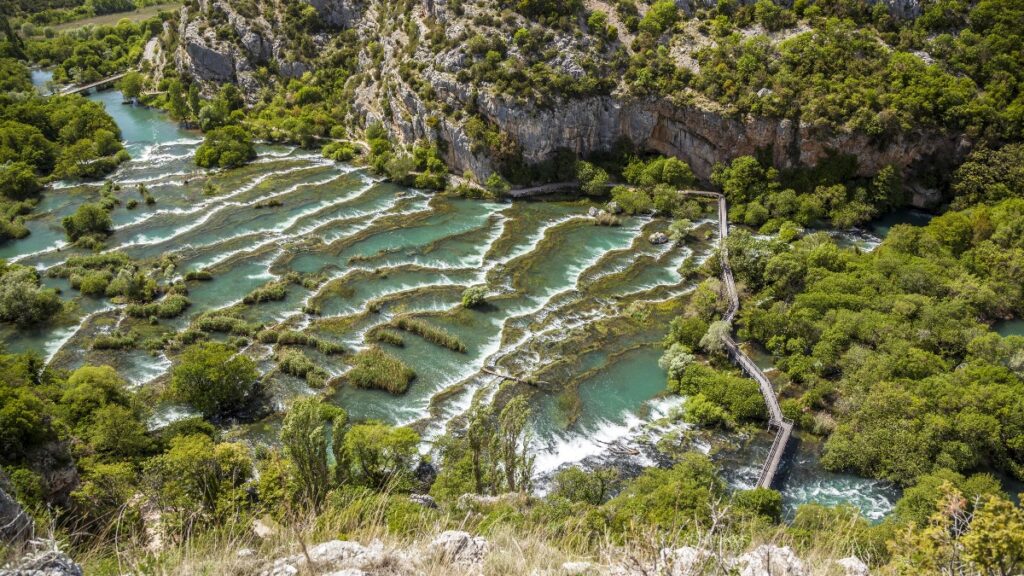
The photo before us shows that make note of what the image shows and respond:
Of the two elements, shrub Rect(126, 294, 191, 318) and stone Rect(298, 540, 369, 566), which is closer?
stone Rect(298, 540, 369, 566)

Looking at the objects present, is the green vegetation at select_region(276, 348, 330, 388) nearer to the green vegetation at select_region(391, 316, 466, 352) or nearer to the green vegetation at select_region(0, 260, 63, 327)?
the green vegetation at select_region(391, 316, 466, 352)

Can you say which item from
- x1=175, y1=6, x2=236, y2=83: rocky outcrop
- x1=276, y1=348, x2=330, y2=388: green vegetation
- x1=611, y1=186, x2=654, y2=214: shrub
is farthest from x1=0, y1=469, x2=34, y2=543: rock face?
x1=175, y1=6, x2=236, y2=83: rocky outcrop

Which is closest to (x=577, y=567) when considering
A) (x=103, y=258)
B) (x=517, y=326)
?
(x=517, y=326)

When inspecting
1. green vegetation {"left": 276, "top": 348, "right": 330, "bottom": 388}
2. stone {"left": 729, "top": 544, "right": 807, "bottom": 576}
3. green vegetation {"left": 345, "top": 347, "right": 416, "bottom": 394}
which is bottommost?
green vegetation {"left": 345, "top": 347, "right": 416, "bottom": 394}

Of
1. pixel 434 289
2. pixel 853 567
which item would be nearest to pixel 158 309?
pixel 434 289

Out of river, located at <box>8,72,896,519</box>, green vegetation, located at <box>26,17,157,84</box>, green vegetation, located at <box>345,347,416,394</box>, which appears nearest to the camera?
river, located at <box>8,72,896,519</box>

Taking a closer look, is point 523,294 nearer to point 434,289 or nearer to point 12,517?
point 434,289

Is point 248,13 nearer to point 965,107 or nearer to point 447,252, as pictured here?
point 447,252

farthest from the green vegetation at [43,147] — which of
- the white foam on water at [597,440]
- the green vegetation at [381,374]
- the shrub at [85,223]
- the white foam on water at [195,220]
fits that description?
the white foam on water at [597,440]
